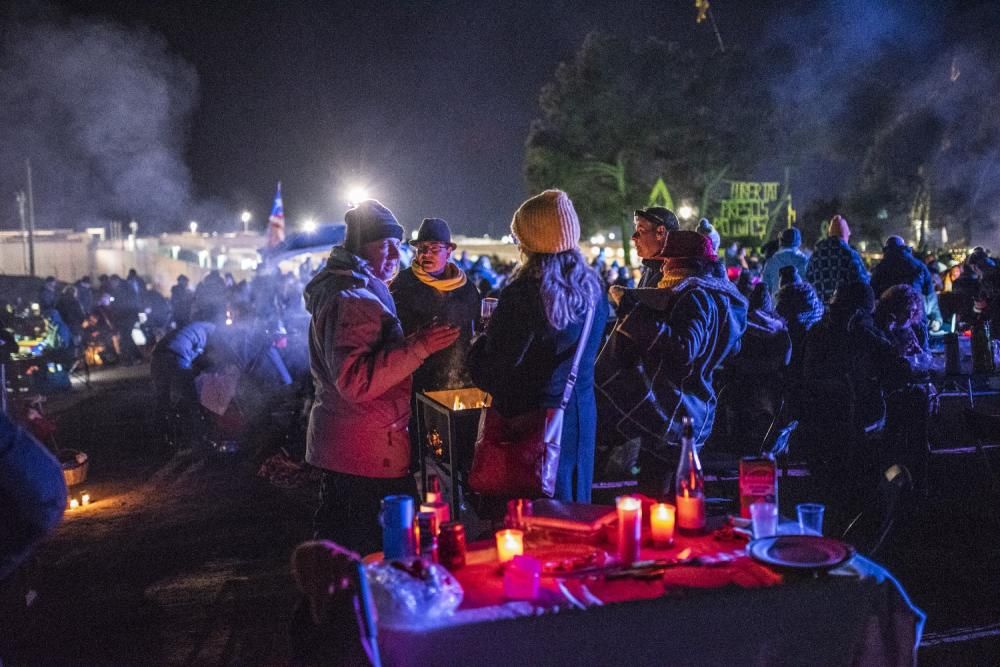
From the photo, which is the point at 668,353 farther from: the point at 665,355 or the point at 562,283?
the point at 562,283

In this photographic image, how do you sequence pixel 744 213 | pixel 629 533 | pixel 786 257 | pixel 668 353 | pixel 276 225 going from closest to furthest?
pixel 629 533
pixel 668 353
pixel 786 257
pixel 276 225
pixel 744 213

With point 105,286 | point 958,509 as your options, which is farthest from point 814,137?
point 958,509

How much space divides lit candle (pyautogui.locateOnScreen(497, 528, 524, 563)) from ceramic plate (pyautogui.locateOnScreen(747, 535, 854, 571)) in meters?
0.68

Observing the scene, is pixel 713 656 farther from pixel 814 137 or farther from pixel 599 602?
pixel 814 137

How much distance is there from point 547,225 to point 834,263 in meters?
6.54

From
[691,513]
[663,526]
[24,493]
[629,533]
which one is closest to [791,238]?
[691,513]

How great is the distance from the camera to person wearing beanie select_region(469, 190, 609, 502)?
3064mm

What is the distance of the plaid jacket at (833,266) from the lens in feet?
28.3

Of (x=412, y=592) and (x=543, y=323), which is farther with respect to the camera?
(x=543, y=323)

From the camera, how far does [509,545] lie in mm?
2473

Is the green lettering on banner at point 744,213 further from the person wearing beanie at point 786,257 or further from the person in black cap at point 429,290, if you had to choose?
the person in black cap at point 429,290

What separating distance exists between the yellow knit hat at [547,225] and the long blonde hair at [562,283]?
33 mm

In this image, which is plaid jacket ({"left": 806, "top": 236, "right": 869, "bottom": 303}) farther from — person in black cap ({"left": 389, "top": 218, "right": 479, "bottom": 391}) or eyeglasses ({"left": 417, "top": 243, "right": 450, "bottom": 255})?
eyeglasses ({"left": 417, "top": 243, "right": 450, "bottom": 255})

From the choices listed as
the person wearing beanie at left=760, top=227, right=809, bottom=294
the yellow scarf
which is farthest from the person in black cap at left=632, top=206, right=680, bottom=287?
the person wearing beanie at left=760, top=227, right=809, bottom=294
